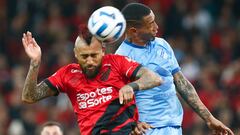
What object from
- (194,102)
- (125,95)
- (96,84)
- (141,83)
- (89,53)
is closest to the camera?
(125,95)

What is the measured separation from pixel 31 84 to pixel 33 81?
32 millimetres

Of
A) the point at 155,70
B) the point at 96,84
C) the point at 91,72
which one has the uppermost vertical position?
the point at 91,72

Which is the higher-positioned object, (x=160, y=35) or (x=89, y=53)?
(x=89, y=53)

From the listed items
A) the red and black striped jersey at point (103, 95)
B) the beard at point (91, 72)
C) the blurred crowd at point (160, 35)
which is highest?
the beard at point (91, 72)

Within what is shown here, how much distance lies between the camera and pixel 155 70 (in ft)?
26.3

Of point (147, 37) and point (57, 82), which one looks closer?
point (57, 82)

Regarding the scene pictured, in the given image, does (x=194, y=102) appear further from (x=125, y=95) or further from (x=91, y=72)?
(x=125, y=95)

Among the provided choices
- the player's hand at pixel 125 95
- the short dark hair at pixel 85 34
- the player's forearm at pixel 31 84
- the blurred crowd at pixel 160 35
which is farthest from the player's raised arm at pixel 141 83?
the blurred crowd at pixel 160 35

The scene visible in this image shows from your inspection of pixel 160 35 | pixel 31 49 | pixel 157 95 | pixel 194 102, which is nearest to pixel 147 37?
pixel 157 95

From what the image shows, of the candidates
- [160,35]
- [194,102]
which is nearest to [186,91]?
[194,102]

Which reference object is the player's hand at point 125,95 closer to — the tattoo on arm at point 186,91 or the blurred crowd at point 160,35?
the tattoo on arm at point 186,91

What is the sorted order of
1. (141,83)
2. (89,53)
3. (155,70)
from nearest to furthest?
(141,83), (89,53), (155,70)

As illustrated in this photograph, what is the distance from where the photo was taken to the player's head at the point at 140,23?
26.5ft

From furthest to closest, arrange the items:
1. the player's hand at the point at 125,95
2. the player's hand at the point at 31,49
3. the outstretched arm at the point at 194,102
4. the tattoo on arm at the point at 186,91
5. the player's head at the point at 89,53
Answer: the tattoo on arm at the point at 186,91
the outstretched arm at the point at 194,102
the player's hand at the point at 31,49
the player's head at the point at 89,53
the player's hand at the point at 125,95
